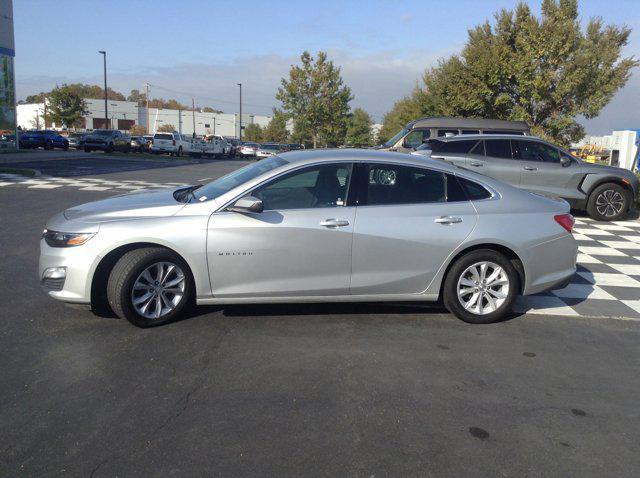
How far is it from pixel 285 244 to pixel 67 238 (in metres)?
1.88

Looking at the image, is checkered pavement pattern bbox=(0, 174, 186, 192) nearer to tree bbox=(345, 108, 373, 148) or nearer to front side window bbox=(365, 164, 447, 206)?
front side window bbox=(365, 164, 447, 206)

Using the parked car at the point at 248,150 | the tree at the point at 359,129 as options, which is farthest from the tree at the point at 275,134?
the parked car at the point at 248,150

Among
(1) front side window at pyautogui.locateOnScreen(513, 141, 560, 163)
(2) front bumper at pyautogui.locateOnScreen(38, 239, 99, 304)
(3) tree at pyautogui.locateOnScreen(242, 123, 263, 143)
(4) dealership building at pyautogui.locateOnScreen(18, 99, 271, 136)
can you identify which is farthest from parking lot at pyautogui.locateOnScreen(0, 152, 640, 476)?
(4) dealership building at pyautogui.locateOnScreen(18, 99, 271, 136)

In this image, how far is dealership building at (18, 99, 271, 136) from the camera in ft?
A: 322

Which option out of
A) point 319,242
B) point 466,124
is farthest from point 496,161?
point 319,242

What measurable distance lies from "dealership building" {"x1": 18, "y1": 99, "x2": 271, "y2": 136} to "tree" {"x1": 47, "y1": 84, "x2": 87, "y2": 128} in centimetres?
2844

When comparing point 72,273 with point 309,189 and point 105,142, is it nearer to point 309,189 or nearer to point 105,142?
point 309,189

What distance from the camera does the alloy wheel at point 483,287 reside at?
5.29 m

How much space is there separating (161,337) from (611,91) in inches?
892

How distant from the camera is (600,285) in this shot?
270 inches

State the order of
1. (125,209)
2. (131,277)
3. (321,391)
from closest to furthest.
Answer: (321,391) < (131,277) < (125,209)

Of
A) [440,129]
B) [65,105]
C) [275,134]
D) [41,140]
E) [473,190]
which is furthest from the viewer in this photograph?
[275,134]

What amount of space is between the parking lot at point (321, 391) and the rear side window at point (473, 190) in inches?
47.6

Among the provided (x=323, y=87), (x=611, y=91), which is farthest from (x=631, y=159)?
(x=323, y=87)
